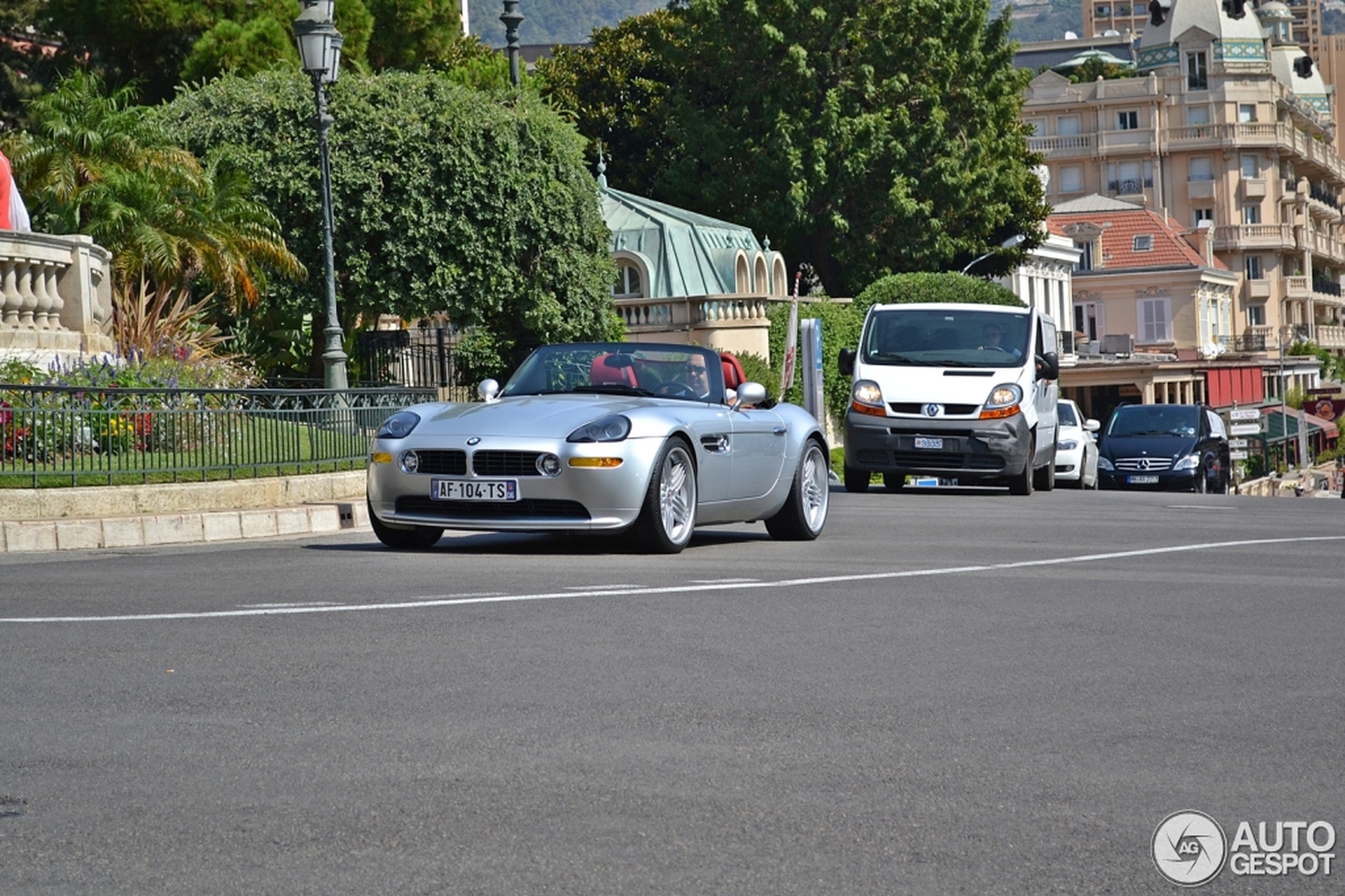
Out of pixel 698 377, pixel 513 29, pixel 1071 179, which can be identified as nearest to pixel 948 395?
pixel 698 377

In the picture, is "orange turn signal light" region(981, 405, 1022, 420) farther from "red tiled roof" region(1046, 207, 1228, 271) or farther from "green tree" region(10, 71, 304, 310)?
"red tiled roof" region(1046, 207, 1228, 271)

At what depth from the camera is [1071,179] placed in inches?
5032

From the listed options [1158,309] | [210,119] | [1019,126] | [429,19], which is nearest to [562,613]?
[210,119]

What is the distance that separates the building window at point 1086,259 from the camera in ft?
321

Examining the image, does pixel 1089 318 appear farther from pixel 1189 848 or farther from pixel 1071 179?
pixel 1189 848

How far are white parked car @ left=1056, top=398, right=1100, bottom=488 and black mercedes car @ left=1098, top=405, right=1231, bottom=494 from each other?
0.69 meters

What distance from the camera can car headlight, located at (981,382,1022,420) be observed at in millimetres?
21797

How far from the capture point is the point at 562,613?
29.0 ft

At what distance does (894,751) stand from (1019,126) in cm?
6030

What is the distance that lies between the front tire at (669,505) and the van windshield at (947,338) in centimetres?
1005

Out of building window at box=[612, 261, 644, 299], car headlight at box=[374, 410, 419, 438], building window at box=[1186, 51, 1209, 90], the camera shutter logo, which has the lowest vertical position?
the camera shutter logo

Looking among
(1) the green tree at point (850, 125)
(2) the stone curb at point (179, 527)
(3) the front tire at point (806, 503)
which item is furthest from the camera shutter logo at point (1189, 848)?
(1) the green tree at point (850, 125)

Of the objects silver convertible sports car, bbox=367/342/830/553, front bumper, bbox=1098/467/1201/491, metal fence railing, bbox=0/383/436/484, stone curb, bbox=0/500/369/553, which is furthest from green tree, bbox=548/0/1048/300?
silver convertible sports car, bbox=367/342/830/553

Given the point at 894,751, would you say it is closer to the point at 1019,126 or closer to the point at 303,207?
the point at 303,207
